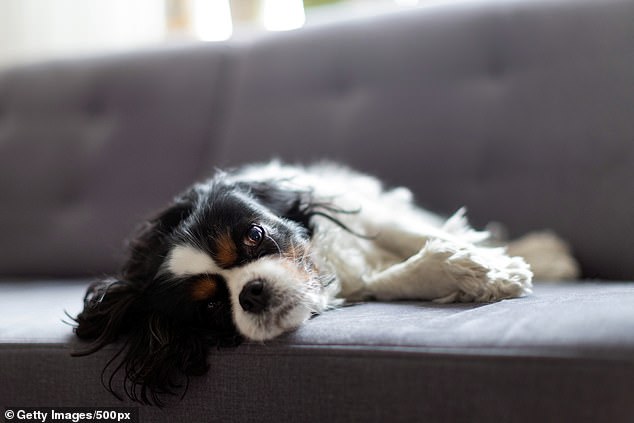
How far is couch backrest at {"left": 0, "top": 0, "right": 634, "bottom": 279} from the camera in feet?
6.72

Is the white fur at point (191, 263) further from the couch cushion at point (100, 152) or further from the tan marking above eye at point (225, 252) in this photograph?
the couch cushion at point (100, 152)

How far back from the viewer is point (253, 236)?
64.6 inches

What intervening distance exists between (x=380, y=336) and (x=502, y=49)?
4.50 ft

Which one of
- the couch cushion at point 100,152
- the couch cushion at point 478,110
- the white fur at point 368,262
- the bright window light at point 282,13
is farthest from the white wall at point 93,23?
the white fur at point 368,262

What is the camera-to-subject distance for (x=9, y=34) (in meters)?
3.93

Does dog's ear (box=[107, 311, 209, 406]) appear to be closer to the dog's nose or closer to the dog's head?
the dog's head

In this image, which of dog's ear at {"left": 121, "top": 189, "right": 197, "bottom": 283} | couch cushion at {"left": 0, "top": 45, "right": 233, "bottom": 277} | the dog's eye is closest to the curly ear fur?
dog's ear at {"left": 121, "top": 189, "right": 197, "bottom": 283}

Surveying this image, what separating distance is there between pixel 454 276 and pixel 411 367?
0.46 meters

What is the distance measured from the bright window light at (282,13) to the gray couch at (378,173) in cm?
87

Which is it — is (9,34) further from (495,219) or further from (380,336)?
(380,336)

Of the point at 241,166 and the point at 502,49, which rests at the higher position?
the point at 502,49

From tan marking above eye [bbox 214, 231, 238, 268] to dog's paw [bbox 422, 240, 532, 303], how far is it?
0.51 meters

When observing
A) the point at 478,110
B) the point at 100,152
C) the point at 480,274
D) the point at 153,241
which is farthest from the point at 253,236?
the point at 100,152

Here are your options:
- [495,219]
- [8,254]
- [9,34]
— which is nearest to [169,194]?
[8,254]
